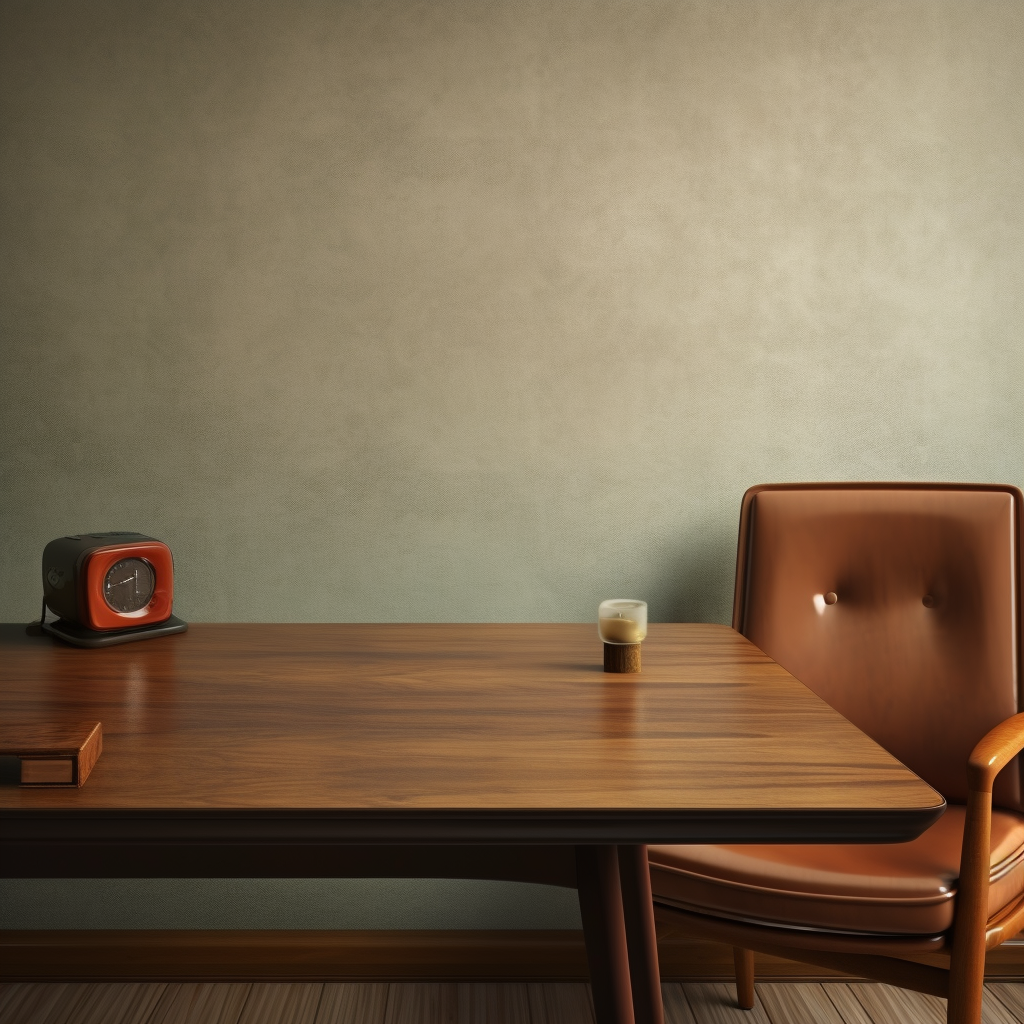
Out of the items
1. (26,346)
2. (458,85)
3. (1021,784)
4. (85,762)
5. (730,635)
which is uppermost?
(458,85)

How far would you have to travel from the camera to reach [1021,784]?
5.18 feet

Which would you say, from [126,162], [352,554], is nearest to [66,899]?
[352,554]

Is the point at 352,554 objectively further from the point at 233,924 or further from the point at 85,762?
the point at 85,762

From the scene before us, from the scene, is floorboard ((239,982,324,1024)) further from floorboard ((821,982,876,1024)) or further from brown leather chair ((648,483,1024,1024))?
floorboard ((821,982,876,1024))

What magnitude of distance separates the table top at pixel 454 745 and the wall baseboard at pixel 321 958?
88 cm

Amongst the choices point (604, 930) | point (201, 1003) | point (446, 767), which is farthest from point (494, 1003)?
point (446, 767)

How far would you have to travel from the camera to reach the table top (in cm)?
77

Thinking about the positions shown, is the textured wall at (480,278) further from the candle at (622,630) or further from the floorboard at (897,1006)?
the floorboard at (897,1006)

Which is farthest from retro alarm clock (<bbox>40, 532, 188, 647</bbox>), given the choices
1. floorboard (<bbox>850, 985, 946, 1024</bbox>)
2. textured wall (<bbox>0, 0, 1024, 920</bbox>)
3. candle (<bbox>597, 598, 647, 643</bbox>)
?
floorboard (<bbox>850, 985, 946, 1024</bbox>)

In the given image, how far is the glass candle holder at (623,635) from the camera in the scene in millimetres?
1248

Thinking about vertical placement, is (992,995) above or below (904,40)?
below

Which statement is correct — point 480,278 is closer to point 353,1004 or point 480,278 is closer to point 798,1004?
point 353,1004

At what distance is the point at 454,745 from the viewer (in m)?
0.94

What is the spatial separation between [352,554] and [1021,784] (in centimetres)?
134
